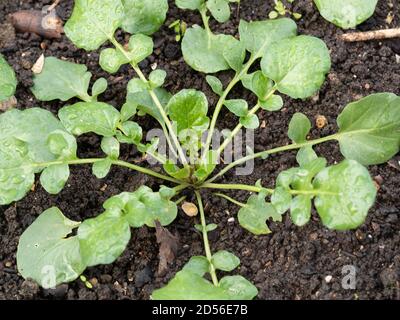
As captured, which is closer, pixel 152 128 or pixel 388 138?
pixel 388 138

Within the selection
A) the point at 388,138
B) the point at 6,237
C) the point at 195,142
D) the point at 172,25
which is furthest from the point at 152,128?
the point at 388,138

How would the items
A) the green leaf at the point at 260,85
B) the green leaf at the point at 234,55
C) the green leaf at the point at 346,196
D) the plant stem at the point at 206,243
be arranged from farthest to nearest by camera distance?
1. the green leaf at the point at 234,55
2. the green leaf at the point at 260,85
3. the plant stem at the point at 206,243
4. the green leaf at the point at 346,196

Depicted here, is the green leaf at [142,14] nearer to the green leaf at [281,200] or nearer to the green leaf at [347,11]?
the green leaf at [347,11]

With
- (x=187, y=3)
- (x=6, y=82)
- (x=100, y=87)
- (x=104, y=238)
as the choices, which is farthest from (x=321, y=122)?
(x=6, y=82)

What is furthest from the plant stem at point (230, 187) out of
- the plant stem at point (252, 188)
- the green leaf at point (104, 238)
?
the green leaf at point (104, 238)

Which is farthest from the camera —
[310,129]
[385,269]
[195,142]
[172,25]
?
[172,25]

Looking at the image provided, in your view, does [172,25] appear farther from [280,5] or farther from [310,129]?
[310,129]

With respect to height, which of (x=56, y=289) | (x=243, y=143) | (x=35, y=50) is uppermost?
(x=35, y=50)

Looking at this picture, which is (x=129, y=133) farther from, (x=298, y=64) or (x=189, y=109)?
(x=298, y=64)
